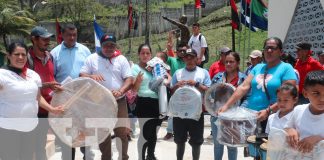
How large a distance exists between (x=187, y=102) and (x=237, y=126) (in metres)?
1.14

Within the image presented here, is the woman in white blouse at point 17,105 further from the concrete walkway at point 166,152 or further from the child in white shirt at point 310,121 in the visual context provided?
the child in white shirt at point 310,121

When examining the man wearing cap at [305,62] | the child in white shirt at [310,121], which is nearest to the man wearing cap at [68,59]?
the child in white shirt at [310,121]

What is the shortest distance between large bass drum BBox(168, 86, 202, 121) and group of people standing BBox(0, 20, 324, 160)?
134mm

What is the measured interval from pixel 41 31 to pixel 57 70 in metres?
0.61

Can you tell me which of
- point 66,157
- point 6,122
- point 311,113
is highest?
point 311,113

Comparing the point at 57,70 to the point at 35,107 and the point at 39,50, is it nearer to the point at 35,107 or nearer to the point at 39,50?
the point at 39,50

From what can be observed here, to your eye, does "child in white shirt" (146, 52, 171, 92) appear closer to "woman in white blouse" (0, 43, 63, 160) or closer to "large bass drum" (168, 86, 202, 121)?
"large bass drum" (168, 86, 202, 121)

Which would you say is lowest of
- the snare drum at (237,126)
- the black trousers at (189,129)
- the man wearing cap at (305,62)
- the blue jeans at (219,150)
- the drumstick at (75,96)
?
the blue jeans at (219,150)

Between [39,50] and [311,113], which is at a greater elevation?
[39,50]

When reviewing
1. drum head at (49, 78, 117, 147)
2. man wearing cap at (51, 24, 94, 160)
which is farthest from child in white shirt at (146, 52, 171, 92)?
drum head at (49, 78, 117, 147)

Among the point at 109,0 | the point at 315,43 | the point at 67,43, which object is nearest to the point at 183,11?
the point at 109,0

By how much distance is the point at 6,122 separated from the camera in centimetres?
431

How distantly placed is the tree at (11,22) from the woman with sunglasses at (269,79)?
27.1 m

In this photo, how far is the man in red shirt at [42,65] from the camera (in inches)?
191
